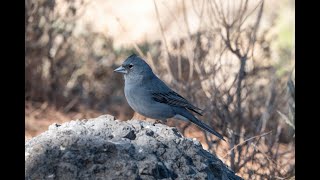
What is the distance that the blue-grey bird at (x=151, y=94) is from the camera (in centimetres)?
691

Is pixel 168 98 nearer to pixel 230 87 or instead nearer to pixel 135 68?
pixel 135 68

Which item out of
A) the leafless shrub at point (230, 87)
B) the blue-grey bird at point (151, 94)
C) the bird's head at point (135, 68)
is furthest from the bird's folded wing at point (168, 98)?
the leafless shrub at point (230, 87)

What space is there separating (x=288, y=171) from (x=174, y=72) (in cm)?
194

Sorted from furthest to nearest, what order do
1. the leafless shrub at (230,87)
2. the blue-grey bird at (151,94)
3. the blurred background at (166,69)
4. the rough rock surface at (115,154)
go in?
the blurred background at (166,69), the leafless shrub at (230,87), the blue-grey bird at (151,94), the rough rock surface at (115,154)

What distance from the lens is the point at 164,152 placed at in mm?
4863

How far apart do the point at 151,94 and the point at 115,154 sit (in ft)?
7.75

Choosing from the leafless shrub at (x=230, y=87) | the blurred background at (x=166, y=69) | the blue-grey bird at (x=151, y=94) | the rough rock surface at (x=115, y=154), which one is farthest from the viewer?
the blurred background at (x=166, y=69)

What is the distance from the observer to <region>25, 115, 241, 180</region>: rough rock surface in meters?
4.56

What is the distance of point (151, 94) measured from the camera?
6.99m

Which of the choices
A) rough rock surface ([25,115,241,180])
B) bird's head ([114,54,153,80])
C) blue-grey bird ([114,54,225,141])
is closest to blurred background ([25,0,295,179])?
blue-grey bird ([114,54,225,141])

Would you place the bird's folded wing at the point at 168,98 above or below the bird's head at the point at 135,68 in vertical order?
below

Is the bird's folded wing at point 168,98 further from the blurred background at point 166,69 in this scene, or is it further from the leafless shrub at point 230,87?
the blurred background at point 166,69

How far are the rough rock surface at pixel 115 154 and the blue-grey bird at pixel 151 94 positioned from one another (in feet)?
5.51

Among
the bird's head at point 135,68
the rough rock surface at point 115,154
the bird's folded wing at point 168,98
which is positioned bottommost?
the rough rock surface at point 115,154
